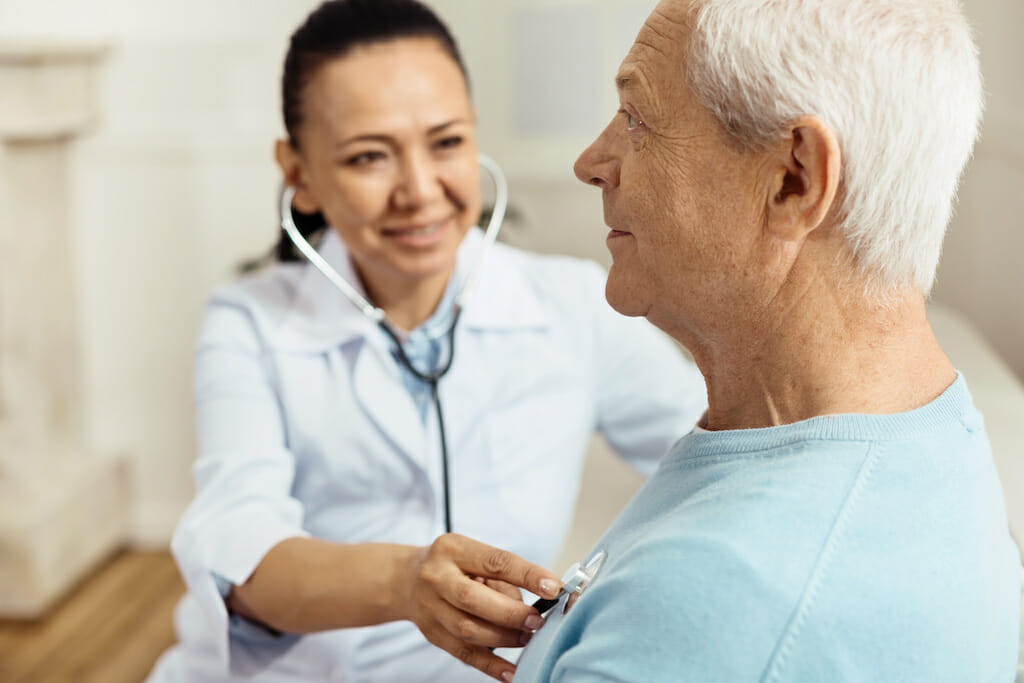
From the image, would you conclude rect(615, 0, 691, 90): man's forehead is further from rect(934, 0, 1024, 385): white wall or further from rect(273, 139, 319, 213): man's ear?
rect(934, 0, 1024, 385): white wall

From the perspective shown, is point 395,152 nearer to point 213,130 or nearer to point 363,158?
point 363,158

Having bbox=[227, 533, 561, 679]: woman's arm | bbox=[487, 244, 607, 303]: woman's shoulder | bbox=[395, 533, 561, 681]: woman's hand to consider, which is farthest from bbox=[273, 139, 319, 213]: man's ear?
bbox=[395, 533, 561, 681]: woman's hand

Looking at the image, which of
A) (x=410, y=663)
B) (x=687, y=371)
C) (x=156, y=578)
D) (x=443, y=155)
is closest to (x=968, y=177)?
(x=687, y=371)

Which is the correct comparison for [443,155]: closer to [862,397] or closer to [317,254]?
[317,254]

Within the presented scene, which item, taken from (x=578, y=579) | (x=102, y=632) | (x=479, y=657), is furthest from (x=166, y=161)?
(x=578, y=579)

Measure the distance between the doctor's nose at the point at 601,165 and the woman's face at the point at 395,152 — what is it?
1.62 ft

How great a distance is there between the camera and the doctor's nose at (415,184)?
1.31m

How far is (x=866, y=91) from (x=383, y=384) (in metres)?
0.80

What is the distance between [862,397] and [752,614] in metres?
0.19

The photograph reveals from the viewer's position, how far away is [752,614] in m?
0.63

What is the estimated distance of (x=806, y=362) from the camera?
74 centimetres

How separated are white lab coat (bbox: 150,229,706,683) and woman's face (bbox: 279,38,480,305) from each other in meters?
0.09

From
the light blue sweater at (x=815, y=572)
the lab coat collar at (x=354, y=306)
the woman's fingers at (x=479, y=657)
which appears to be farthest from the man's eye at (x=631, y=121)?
the lab coat collar at (x=354, y=306)

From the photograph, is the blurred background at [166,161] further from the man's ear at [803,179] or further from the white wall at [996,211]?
the man's ear at [803,179]
